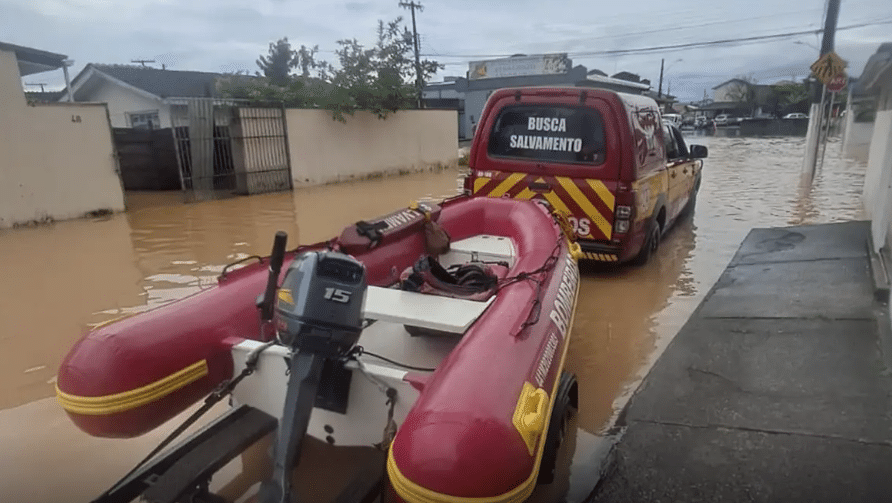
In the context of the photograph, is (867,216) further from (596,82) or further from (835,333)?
(596,82)

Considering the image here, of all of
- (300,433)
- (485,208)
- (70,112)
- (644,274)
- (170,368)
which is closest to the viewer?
(300,433)

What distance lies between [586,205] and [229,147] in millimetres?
9888

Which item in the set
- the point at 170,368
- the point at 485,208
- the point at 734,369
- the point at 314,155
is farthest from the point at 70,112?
the point at 734,369

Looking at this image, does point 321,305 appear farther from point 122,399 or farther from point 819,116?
point 819,116

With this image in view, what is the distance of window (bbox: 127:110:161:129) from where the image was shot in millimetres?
19906

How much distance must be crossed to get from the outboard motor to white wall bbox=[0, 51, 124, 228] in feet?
30.7

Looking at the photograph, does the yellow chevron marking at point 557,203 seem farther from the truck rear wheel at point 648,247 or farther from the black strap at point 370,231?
the black strap at point 370,231

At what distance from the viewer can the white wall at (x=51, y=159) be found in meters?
9.07

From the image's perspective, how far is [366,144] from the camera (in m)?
16.1

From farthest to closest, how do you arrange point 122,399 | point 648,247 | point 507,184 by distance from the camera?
1. point 648,247
2. point 507,184
3. point 122,399

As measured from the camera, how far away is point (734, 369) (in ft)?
11.5

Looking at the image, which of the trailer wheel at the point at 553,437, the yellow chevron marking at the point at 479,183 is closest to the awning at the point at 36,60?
the yellow chevron marking at the point at 479,183

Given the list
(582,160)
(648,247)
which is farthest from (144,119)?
(648,247)

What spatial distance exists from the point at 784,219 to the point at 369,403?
28.0 feet
